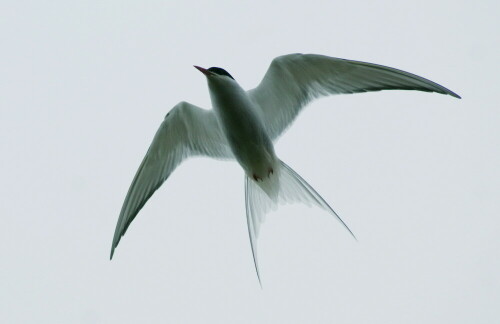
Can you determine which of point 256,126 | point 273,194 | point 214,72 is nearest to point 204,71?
point 214,72

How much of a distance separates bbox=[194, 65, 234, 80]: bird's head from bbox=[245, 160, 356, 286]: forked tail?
2.59 ft

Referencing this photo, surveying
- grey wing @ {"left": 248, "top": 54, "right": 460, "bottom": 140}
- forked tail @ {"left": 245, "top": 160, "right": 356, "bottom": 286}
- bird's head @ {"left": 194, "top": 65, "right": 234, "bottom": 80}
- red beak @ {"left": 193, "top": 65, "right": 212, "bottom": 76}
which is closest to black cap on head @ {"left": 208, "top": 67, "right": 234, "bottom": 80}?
bird's head @ {"left": 194, "top": 65, "right": 234, "bottom": 80}

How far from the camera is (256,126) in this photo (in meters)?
5.31

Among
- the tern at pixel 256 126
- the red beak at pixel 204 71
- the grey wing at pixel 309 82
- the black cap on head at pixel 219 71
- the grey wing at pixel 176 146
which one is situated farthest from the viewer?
the grey wing at pixel 176 146

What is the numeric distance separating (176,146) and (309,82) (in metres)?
1.22

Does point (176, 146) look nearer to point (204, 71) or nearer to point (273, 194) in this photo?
point (204, 71)

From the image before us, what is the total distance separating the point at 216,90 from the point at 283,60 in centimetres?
56

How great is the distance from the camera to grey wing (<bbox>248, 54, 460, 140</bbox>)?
16.5 ft

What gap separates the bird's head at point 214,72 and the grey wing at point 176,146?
0.36m

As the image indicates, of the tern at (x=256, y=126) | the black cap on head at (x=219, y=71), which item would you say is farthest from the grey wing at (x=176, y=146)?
the black cap on head at (x=219, y=71)

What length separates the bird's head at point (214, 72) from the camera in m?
5.41

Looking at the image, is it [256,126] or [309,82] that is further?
[309,82]

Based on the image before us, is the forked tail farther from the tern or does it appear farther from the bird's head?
the bird's head

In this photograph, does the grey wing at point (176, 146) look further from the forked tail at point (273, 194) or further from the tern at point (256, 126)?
the forked tail at point (273, 194)
